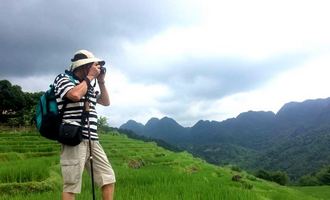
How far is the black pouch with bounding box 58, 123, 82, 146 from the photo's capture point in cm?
374

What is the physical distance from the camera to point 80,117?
12.9 ft

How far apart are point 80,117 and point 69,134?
0.24m

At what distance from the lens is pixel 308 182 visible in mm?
55719

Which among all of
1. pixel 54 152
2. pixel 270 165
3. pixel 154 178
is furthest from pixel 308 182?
pixel 154 178

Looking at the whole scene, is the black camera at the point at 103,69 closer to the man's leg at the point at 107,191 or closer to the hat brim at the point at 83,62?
the hat brim at the point at 83,62

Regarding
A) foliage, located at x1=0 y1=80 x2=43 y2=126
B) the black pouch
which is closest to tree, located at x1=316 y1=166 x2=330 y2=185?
foliage, located at x1=0 y1=80 x2=43 y2=126

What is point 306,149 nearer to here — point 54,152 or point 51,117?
point 54,152

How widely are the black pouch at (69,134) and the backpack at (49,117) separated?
0.06 metres

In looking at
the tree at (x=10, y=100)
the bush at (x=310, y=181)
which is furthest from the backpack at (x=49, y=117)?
the bush at (x=310, y=181)

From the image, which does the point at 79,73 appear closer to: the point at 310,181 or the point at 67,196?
the point at 67,196

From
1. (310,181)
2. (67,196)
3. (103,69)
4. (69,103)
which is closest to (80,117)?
(69,103)

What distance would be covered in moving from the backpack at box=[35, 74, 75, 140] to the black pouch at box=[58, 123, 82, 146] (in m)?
0.06

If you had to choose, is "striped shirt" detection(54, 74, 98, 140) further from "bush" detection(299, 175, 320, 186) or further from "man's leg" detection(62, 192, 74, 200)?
"bush" detection(299, 175, 320, 186)

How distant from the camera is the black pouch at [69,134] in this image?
374 centimetres
